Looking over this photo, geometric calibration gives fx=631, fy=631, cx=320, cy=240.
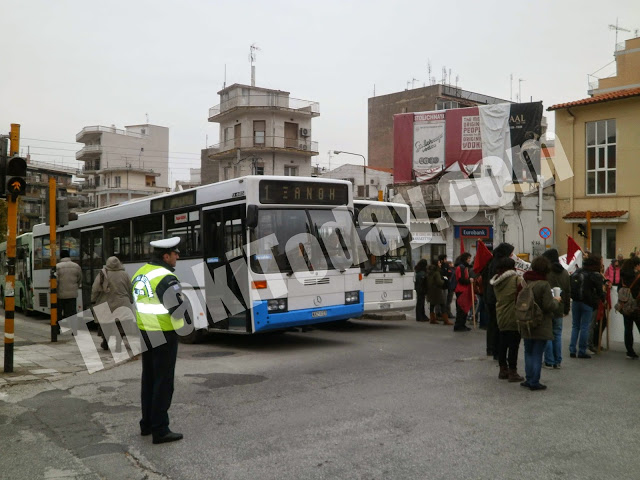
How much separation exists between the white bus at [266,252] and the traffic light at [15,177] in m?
3.41

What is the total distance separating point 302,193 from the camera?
11641mm

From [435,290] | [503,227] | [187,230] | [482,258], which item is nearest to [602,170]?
[503,227]

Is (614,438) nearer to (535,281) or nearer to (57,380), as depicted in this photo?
(535,281)

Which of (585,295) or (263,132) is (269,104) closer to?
(263,132)

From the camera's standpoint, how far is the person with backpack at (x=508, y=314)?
8352 millimetres

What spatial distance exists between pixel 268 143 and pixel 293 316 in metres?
50.1

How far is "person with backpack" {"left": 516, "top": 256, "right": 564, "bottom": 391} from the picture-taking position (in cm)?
791

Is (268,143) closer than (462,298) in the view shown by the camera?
No

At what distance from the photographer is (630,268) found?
10.5 meters

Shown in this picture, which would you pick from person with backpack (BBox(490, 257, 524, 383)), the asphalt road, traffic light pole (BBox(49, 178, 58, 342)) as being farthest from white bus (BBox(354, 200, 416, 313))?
traffic light pole (BBox(49, 178, 58, 342))

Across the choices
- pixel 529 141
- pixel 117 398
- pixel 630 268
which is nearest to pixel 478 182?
pixel 529 141

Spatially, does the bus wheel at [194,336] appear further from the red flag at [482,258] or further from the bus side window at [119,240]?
the red flag at [482,258]

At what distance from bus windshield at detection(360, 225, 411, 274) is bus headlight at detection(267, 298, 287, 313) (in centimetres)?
417

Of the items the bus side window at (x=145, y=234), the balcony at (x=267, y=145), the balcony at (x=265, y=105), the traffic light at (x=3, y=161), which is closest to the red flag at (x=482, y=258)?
the bus side window at (x=145, y=234)
